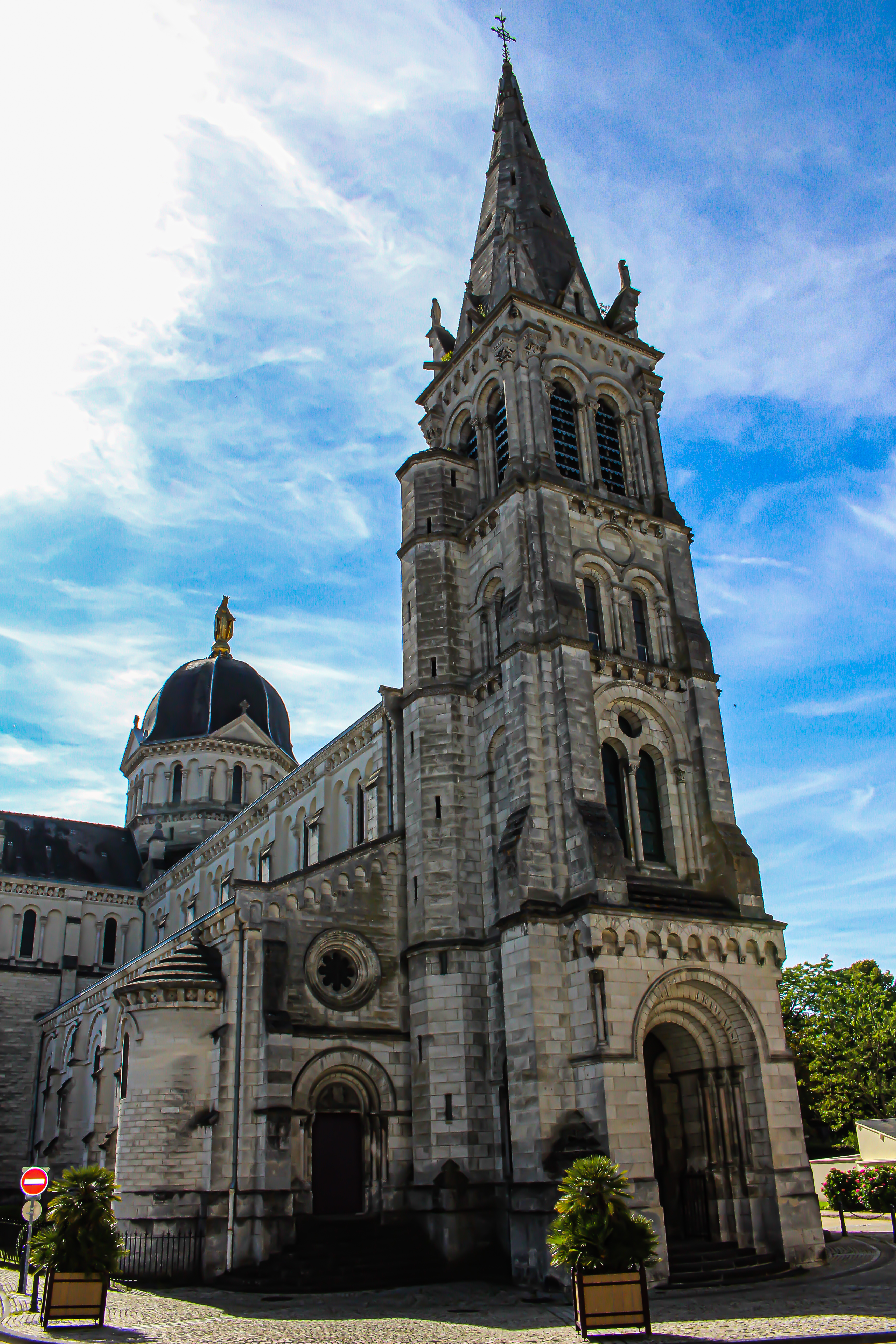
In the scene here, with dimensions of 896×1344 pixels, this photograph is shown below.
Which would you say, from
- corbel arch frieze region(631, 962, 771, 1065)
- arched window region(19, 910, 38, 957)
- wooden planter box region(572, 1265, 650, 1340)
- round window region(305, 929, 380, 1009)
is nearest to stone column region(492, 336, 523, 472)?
round window region(305, 929, 380, 1009)

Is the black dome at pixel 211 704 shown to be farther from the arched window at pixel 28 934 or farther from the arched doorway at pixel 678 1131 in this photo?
the arched doorway at pixel 678 1131

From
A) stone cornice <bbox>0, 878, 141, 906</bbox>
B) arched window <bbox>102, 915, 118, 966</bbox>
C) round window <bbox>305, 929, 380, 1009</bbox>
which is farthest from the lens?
arched window <bbox>102, 915, 118, 966</bbox>

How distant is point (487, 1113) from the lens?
25734 millimetres

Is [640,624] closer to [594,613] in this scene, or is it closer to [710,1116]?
[594,613]

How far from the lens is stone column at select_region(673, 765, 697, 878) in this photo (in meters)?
28.2

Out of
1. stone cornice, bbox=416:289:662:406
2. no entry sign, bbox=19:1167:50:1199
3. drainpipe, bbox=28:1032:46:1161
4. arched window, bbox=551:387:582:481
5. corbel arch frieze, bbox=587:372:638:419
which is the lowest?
no entry sign, bbox=19:1167:50:1199

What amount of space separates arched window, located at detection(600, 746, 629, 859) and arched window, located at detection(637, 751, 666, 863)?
1.69ft

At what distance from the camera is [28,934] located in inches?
2121

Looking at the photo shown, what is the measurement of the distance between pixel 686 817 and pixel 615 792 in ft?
7.36

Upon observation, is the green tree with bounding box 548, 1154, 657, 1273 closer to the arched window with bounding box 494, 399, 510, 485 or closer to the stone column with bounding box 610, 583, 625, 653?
the stone column with bounding box 610, 583, 625, 653

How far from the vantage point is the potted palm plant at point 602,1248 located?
16.0m

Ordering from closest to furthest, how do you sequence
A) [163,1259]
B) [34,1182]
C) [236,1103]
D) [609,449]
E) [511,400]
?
[34,1182]
[163,1259]
[236,1103]
[511,400]
[609,449]

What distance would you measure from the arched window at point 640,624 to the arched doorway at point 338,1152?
578 inches

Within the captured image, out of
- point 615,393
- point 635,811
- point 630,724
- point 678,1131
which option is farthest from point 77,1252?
point 615,393
